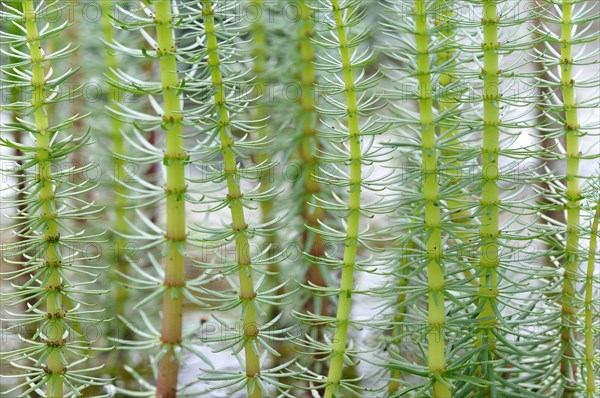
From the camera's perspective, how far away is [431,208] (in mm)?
629

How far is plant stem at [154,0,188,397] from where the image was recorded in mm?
627

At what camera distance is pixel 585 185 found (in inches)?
32.6

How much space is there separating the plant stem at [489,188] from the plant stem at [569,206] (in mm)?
96

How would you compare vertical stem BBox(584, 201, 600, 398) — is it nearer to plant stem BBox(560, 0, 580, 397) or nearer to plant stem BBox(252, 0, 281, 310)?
plant stem BBox(560, 0, 580, 397)

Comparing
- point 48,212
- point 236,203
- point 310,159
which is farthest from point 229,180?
point 310,159

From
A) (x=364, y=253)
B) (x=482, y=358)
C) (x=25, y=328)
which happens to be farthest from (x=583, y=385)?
(x=25, y=328)

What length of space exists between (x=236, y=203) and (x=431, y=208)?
18 cm

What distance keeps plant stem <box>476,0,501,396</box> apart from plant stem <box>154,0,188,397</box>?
280 millimetres

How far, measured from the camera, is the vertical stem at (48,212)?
0.62 meters

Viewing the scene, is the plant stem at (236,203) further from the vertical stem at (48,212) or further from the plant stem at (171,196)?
the vertical stem at (48,212)

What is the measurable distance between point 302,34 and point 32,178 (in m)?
0.43

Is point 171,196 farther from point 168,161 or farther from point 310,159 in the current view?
point 310,159

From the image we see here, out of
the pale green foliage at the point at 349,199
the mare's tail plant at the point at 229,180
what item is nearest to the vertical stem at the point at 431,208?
the pale green foliage at the point at 349,199

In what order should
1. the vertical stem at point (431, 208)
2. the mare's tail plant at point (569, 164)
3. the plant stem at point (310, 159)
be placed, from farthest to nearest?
the plant stem at point (310, 159)
the mare's tail plant at point (569, 164)
the vertical stem at point (431, 208)
